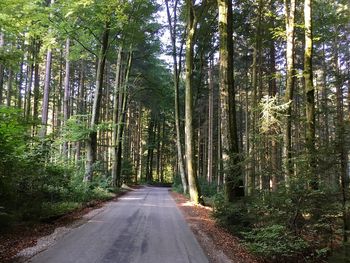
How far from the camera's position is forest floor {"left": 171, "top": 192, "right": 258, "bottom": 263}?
26.3ft

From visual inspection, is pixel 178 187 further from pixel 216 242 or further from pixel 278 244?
pixel 278 244

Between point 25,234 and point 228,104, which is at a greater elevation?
point 228,104

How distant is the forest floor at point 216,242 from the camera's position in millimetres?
8016

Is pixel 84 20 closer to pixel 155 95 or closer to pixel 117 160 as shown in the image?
pixel 117 160

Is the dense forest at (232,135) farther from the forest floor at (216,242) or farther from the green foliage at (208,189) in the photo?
the forest floor at (216,242)

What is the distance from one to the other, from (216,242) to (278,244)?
6.55 ft

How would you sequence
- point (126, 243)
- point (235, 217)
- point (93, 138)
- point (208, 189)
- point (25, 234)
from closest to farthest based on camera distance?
point (126, 243) → point (25, 234) → point (235, 217) → point (93, 138) → point (208, 189)

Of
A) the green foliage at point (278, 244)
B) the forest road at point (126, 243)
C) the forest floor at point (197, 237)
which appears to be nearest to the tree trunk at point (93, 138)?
the forest floor at point (197, 237)

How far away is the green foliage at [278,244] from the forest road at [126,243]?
1286 millimetres

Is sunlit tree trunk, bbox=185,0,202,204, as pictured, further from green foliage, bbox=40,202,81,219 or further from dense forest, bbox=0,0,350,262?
green foliage, bbox=40,202,81,219

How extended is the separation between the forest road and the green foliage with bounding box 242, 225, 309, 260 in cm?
129

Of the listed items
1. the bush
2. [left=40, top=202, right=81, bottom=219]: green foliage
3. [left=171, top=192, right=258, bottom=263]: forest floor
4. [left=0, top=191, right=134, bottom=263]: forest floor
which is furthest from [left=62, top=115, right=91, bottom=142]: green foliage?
the bush

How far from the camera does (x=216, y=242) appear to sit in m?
9.45

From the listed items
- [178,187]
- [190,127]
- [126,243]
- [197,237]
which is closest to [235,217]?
[197,237]
